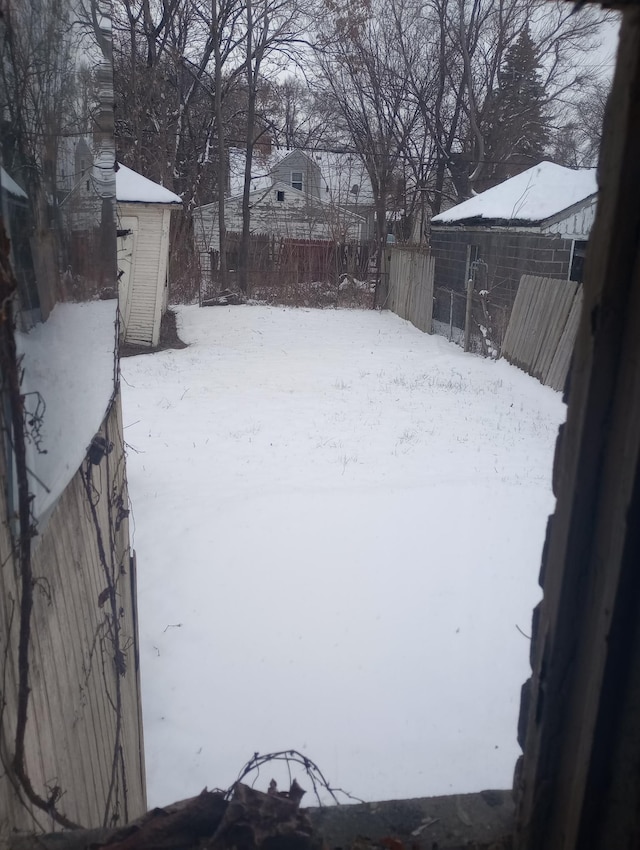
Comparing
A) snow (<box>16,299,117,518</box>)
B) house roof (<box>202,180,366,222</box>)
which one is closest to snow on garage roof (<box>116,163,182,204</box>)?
snow (<box>16,299,117,518</box>)

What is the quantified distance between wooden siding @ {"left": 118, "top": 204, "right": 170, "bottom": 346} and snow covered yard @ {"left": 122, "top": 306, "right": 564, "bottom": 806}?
3390 millimetres

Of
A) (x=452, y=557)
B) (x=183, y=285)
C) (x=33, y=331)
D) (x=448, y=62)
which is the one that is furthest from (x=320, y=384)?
(x=448, y=62)

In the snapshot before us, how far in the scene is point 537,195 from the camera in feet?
39.2

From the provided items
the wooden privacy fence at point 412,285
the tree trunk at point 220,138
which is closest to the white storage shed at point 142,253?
the wooden privacy fence at point 412,285

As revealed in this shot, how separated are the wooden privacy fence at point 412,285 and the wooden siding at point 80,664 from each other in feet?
42.8

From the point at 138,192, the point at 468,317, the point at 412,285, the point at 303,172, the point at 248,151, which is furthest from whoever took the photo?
the point at 303,172

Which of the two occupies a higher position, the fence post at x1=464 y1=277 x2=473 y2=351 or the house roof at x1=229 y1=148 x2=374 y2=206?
the house roof at x1=229 y1=148 x2=374 y2=206

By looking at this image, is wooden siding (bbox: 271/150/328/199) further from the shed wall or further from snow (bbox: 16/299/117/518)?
snow (bbox: 16/299/117/518)

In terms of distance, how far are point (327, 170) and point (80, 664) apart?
96.5ft

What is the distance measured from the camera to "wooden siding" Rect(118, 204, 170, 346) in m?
11.8

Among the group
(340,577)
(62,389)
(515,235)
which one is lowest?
(340,577)

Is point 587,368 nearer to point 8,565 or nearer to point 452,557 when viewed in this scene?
point 8,565

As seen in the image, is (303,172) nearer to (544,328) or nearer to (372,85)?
(372,85)

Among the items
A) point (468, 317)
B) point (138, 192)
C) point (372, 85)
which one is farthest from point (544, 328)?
point (372, 85)
